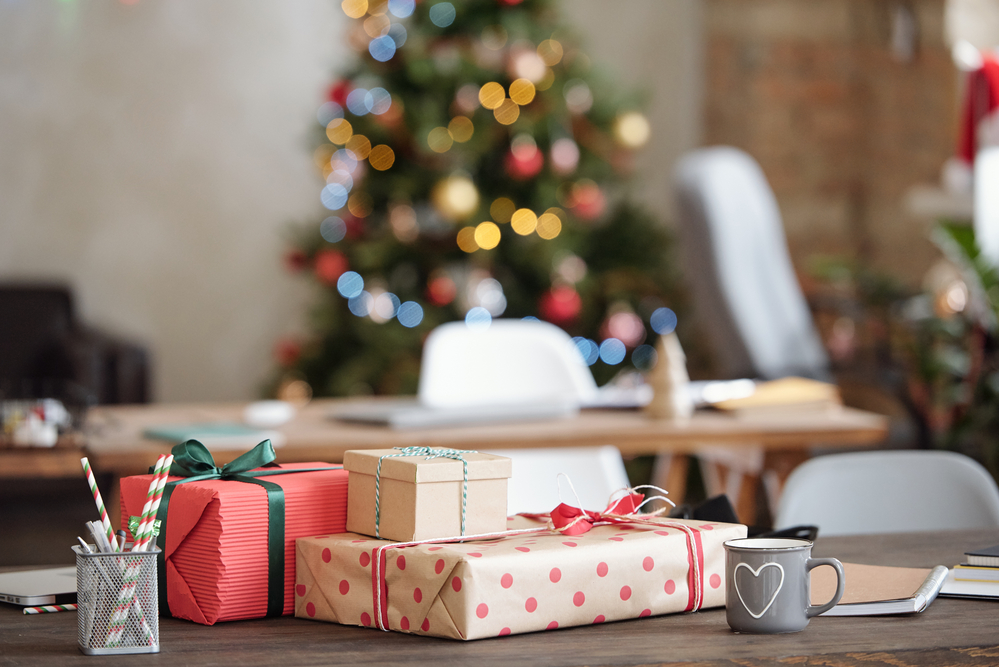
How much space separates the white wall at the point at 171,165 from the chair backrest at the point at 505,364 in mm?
2542

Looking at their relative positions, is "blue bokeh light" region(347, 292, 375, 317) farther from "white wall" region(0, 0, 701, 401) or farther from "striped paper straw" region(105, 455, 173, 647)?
"striped paper straw" region(105, 455, 173, 647)

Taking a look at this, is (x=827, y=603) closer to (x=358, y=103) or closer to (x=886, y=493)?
(x=886, y=493)

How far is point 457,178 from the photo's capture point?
148 inches

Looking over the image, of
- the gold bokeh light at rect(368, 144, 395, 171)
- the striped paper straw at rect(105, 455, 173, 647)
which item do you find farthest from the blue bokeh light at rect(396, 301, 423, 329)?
the striped paper straw at rect(105, 455, 173, 647)

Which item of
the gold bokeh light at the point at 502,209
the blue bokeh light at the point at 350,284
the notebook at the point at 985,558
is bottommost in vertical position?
the notebook at the point at 985,558

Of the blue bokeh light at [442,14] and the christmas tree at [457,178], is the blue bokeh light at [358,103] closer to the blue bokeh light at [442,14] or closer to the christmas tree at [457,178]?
the christmas tree at [457,178]

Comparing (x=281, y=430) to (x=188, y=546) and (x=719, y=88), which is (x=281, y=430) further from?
(x=719, y=88)

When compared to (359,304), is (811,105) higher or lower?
higher

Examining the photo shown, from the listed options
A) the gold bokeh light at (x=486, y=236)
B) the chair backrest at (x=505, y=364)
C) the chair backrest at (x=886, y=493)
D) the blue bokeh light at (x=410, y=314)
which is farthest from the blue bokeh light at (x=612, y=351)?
the chair backrest at (x=886, y=493)

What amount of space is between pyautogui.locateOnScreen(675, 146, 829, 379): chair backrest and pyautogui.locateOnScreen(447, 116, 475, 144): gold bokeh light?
3.44 feet

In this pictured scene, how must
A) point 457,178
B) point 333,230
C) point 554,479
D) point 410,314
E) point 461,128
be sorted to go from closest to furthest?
point 554,479, point 457,178, point 461,128, point 410,314, point 333,230

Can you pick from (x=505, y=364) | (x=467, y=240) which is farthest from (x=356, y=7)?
(x=505, y=364)

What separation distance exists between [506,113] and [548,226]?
43 cm

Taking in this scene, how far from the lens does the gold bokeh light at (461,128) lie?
12.6ft
